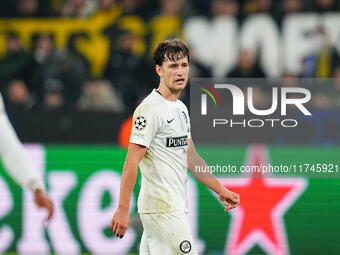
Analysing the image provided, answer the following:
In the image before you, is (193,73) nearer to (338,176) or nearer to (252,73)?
(252,73)

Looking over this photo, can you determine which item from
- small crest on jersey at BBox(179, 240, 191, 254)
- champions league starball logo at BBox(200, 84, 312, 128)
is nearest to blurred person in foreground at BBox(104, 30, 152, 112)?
champions league starball logo at BBox(200, 84, 312, 128)

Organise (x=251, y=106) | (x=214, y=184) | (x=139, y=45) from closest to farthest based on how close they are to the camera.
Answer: (x=214, y=184) → (x=251, y=106) → (x=139, y=45)

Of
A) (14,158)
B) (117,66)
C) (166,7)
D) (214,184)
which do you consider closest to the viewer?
(14,158)

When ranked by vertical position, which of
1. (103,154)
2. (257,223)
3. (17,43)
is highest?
(17,43)

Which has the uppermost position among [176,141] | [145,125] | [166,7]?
[166,7]

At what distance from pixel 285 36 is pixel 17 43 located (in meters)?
3.70

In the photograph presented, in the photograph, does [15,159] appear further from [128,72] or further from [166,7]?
[166,7]

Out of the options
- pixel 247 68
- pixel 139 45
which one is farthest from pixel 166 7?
pixel 247 68

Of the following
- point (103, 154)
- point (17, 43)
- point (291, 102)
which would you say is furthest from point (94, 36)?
point (291, 102)

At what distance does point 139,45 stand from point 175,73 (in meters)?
5.52

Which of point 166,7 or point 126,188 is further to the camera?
point 166,7

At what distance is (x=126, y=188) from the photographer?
5.37 m

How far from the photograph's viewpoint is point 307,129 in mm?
8742

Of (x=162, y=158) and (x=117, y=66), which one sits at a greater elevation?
(x=162, y=158)
